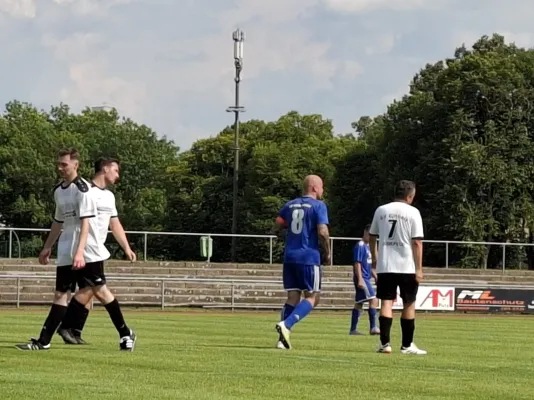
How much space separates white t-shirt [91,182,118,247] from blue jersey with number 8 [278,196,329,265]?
2.13 meters

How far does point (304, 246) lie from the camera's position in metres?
14.1

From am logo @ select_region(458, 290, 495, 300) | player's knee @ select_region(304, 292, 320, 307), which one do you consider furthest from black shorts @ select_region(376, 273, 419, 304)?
am logo @ select_region(458, 290, 495, 300)

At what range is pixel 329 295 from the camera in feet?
138

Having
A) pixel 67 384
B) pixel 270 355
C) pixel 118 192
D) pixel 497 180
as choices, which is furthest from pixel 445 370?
pixel 118 192

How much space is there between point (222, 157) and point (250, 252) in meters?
42.6

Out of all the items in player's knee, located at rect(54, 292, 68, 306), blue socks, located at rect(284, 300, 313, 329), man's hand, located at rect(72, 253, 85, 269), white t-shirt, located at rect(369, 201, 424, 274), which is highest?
white t-shirt, located at rect(369, 201, 424, 274)

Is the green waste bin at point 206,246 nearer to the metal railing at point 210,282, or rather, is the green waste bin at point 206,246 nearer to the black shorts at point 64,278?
the metal railing at point 210,282

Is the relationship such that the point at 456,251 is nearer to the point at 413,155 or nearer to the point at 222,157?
the point at 413,155

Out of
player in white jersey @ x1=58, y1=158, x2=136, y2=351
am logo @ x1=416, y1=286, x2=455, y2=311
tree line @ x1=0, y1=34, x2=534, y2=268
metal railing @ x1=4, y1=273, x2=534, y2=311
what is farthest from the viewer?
tree line @ x1=0, y1=34, x2=534, y2=268

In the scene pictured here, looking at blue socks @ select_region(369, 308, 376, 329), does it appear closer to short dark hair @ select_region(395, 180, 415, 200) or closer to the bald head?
the bald head

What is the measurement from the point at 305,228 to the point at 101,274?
255cm

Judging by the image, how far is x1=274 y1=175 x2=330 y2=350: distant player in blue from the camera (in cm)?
1403

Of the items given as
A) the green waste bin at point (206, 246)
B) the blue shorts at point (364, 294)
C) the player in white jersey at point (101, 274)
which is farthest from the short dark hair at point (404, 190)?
the green waste bin at point (206, 246)

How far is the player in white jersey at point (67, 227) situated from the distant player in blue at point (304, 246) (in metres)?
2.46
